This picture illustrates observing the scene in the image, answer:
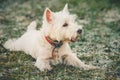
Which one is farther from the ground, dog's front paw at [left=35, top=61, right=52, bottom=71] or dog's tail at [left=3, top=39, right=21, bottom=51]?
dog's tail at [left=3, top=39, right=21, bottom=51]

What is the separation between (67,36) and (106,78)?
106 centimetres

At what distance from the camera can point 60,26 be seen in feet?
22.4

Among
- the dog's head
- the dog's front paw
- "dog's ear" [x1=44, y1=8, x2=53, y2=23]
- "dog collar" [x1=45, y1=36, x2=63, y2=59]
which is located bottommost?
the dog's front paw

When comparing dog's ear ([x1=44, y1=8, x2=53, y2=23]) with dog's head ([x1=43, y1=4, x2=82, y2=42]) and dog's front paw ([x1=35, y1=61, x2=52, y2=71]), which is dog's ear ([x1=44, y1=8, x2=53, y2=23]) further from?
dog's front paw ([x1=35, y1=61, x2=52, y2=71])

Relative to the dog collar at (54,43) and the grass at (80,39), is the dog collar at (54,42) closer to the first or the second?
the dog collar at (54,43)

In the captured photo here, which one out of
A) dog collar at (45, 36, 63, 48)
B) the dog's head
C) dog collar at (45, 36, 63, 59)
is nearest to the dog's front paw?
dog collar at (45, 36, 63, 59)

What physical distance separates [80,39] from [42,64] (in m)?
2.69

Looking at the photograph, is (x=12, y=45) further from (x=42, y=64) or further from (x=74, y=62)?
(x=74, y=62)

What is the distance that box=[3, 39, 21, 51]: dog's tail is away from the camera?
8.37m

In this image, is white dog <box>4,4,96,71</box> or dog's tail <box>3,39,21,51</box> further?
dog's tail <box>3,39,21,51</box>

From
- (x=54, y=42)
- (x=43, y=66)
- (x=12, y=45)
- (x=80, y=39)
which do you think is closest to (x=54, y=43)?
(x=54, y=42)

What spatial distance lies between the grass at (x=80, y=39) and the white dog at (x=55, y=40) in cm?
15

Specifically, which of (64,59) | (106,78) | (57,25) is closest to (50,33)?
(57,25)

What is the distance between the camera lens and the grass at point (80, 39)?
268 inches
